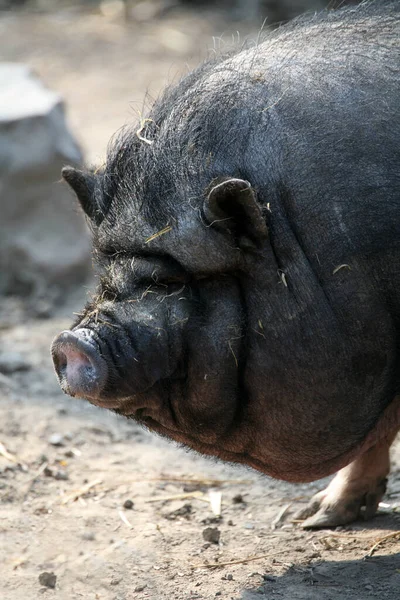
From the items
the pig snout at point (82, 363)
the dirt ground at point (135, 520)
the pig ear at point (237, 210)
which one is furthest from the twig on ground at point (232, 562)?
Result: the pig ear at point (237, 210)

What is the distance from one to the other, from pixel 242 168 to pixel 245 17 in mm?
13043

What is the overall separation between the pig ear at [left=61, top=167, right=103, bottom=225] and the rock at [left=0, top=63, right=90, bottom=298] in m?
4.09

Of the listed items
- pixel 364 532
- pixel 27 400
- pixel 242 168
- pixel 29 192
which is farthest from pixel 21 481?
pixel 29 192

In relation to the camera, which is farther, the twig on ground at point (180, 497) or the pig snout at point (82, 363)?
the twig on ground at point (180, 497)

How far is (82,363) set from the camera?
3.90 m

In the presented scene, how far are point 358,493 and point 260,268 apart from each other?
172 cm

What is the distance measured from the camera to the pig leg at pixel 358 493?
5090mm

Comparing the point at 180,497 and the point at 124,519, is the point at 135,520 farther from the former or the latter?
the point at 180,497

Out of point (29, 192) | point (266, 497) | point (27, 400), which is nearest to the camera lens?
point (266, 497)

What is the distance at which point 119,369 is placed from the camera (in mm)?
3896

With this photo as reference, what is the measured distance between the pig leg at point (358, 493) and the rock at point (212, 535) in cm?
46

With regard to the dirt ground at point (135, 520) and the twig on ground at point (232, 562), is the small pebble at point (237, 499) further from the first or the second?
the twig on ground at point (232, 562)

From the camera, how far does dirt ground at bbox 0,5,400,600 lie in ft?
14.7

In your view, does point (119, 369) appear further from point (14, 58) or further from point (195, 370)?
point (14, 58)
